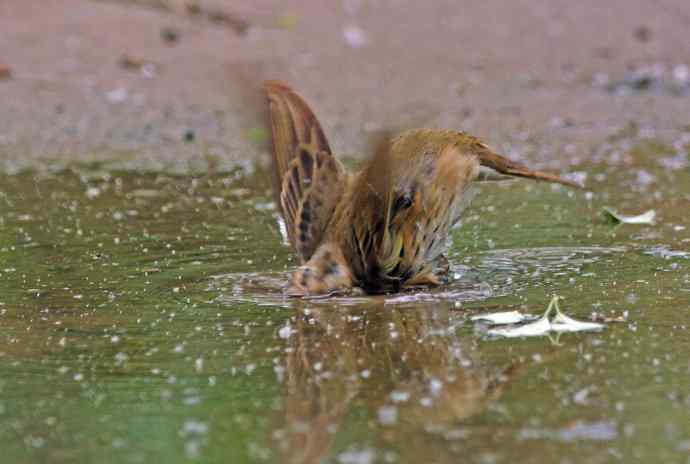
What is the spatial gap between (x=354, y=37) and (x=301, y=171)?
22.6 ft

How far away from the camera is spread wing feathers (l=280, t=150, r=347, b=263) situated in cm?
523

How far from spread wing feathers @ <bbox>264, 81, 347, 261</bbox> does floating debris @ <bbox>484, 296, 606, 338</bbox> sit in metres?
1.06

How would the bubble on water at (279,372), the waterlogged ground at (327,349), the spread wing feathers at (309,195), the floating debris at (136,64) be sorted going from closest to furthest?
1. the waterlogged ground at (327,349)
2. the bubble on water at (279,372)
3. the spread wing feathers at (309,195)
4. the floating debris at (136,64)

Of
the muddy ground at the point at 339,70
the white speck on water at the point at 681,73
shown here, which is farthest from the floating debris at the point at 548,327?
the white speck on water at the point at 681,73

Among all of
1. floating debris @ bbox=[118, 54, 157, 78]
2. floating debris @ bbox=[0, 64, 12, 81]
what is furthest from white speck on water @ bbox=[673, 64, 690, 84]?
floating debris @ bbox=[0, 64, 12, 81]

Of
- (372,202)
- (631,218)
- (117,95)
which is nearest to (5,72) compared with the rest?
(117,95)

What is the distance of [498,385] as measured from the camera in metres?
3.74

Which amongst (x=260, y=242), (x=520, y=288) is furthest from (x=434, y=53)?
(x=520, y=288)

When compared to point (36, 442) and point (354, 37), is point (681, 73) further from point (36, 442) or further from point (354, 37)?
point (36, 442)

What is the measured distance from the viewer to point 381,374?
3.91 metres

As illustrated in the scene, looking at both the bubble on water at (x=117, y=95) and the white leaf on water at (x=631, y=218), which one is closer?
the white leaf on water at (x=631, y=218)

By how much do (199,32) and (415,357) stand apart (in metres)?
8.20

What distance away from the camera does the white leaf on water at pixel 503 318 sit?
4504mm

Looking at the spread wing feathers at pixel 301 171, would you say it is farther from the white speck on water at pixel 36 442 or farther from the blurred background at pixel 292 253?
the white speck on water at pixel 36 442
